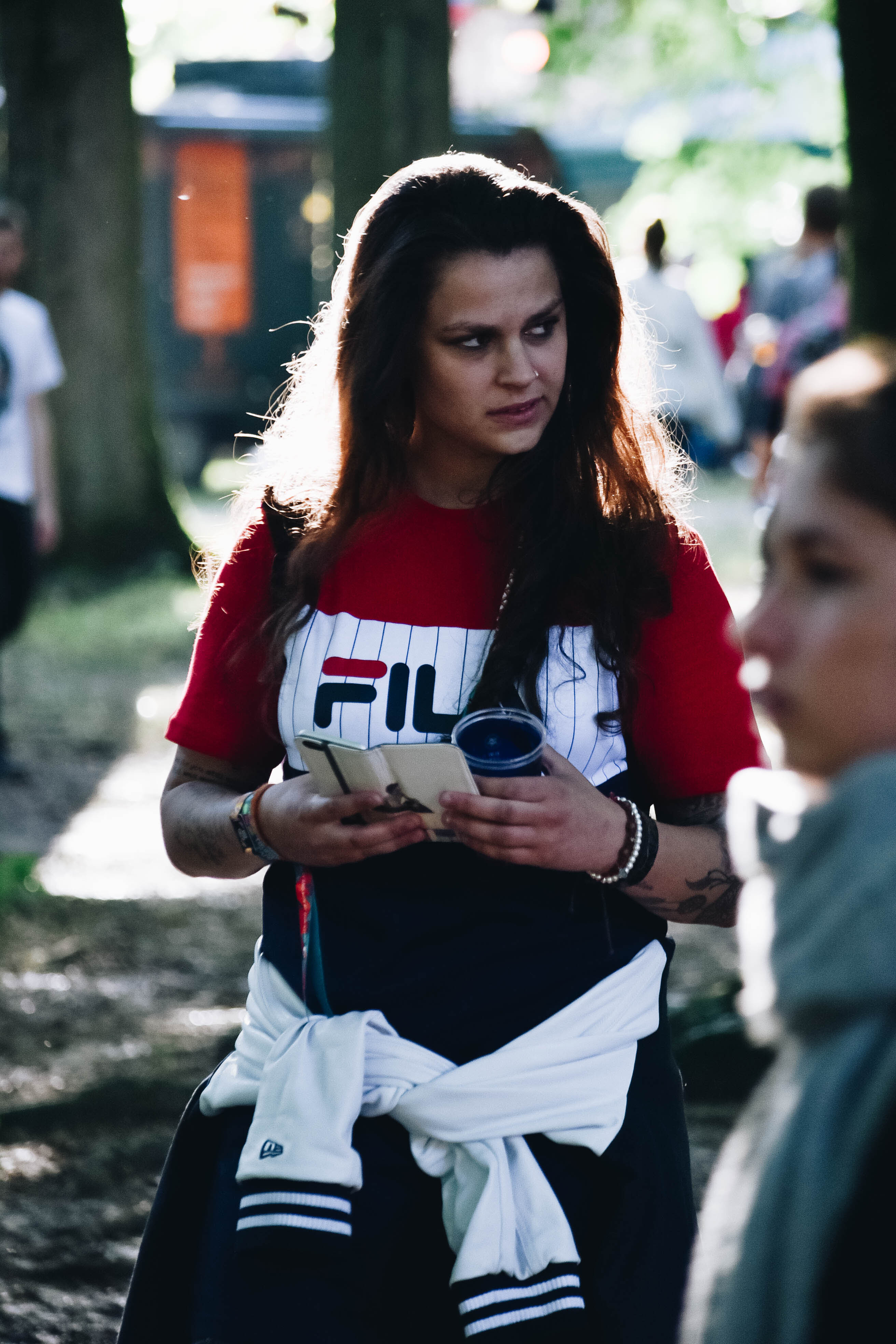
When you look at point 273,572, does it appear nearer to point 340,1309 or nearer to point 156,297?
point 340,1309

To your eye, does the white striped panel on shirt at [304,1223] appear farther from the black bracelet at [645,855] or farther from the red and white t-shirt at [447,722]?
the black bracelet at [645,855]

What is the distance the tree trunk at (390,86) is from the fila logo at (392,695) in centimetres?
716

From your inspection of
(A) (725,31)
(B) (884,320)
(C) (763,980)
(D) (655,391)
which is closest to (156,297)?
(A) (725,31)

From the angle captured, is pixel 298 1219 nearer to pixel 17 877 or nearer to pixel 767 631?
pixel 767 631

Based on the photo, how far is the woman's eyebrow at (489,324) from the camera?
91.5 inches

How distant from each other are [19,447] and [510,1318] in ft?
18.7

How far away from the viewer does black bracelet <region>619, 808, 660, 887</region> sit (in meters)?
2.12

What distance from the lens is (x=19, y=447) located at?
7039mm

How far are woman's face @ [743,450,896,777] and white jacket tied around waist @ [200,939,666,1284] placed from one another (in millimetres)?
823

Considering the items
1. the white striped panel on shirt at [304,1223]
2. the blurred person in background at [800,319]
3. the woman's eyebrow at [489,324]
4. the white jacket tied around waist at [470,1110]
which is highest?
the blurred person in background at [800,319]

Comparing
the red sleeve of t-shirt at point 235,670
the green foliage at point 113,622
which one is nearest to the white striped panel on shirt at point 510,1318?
the red sleeve of t-shirt at point 235,670

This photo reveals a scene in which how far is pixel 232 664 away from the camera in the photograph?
7.63 ft

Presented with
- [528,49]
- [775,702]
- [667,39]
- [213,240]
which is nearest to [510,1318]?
[775,702]

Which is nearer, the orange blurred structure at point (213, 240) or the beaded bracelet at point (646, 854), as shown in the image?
the beaded bracelet at point (646, 854)
